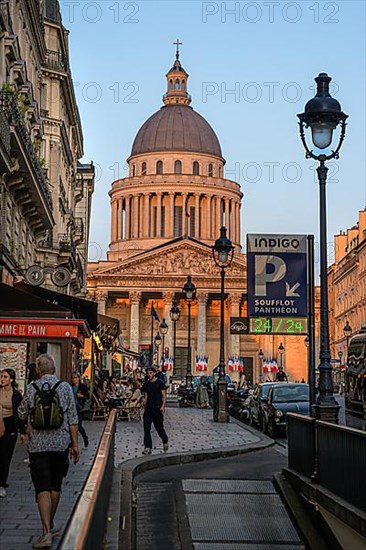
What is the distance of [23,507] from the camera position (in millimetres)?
11414


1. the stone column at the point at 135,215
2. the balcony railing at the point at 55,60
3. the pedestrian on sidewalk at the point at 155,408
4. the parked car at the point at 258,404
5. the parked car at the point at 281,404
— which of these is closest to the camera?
Result: the pedestrian on sidewalk at the point at 155,408

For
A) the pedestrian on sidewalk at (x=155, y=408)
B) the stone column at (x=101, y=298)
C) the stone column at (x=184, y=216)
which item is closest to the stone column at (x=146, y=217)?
the stone column at (x=184, y=216)

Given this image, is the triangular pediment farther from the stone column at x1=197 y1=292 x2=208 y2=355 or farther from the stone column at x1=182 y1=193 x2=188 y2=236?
the stone column at x1=182 y1=193 x2=188 y2=236

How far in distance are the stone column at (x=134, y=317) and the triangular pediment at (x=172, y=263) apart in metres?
2.61

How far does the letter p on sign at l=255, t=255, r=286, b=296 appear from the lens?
16672mm

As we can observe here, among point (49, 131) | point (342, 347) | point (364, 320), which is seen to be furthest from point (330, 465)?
point (342, 347)

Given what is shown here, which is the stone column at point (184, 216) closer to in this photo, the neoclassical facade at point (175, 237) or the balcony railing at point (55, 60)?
the neoclassical facade at point (175, 237)

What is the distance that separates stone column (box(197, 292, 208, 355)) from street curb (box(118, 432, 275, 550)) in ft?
302

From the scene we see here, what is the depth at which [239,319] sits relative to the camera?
93.8 feet

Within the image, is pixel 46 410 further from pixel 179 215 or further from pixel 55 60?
pixel 179 215

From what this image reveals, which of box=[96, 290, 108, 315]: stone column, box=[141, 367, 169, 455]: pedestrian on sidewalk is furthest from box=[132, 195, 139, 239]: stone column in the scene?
box=[141, 367, 169, 455]: pedestrian on sidewalk

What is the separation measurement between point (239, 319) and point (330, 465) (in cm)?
1720

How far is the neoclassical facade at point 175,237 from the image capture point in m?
117

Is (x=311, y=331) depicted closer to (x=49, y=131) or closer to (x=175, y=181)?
(x=49, y=131)
